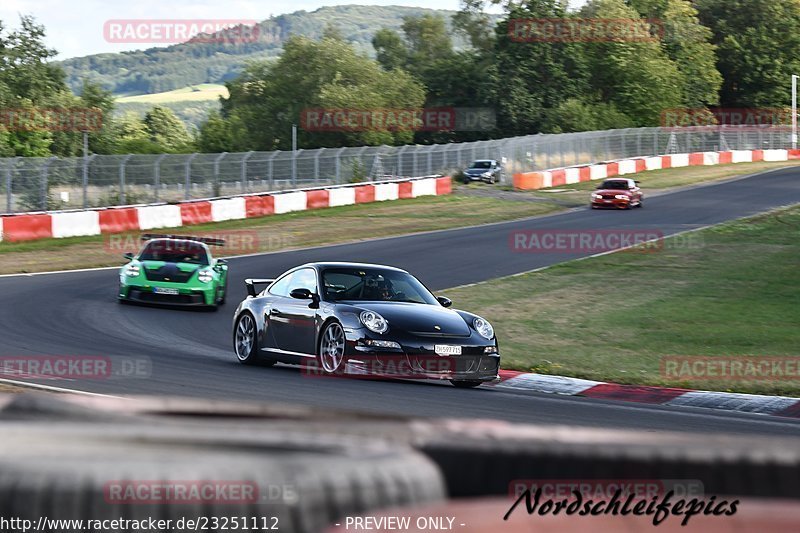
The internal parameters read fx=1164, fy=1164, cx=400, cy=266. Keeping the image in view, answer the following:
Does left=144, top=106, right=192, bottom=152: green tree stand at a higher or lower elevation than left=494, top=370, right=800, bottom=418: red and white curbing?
higher

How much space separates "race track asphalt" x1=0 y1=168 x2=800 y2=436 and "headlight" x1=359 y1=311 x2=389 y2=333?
1.87ft

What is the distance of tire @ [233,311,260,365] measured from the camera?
45.4 ft

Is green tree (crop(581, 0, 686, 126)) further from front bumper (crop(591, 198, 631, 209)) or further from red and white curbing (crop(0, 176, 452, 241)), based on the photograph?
front bumper (crop(591, 198, 631, 209))

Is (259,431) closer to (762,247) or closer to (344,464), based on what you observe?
(344,464)

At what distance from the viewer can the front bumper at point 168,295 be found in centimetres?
1991

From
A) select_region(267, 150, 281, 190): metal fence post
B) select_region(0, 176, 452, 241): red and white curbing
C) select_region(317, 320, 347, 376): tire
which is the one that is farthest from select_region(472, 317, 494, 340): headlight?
select_region(267, 150, 281, 190): metal fence post

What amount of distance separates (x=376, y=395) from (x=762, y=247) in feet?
65.9

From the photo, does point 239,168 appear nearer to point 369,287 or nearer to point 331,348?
point 369,287
